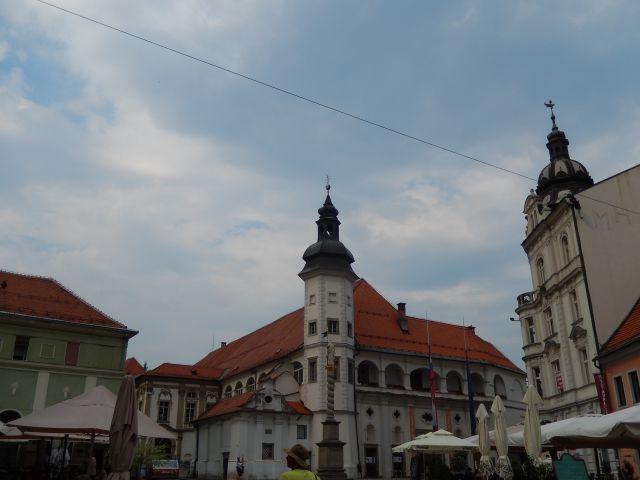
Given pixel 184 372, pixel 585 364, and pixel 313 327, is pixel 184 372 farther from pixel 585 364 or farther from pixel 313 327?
pixel 585 364

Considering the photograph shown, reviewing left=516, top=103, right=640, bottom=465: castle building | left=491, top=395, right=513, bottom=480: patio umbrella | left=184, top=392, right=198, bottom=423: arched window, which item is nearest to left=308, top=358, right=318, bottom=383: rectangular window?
left=184, top=392, right=198, bottom=423: arched window

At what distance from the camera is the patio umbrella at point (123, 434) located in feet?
37.1

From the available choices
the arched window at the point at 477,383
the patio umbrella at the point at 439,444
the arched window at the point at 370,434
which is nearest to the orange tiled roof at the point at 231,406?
the arched window at the point at 370,434

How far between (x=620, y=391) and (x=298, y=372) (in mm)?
25395

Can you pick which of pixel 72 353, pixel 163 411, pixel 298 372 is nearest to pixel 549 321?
pixel 298 372

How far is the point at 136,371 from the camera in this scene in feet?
228

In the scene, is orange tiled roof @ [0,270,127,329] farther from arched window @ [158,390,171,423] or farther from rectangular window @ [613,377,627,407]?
rectangular window @ [613,377,627,407]

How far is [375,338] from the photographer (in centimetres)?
4738

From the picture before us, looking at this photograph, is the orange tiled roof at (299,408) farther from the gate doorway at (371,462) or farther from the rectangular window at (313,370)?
the gate doorway at (371,462)

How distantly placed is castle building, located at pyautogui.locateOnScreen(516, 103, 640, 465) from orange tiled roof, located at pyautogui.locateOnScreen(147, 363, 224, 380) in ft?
92.5

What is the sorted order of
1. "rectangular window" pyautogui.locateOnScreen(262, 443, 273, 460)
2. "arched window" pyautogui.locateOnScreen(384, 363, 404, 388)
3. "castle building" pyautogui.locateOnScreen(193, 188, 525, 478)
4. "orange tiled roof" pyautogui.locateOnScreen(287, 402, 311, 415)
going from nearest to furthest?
"rectangular window" pyautogui.locateOnScreen(262, 443, 273, 460) → "castle building" pyautogui.locateOnScreen(193, 188, 525, 478) → "orange tiled roof" pyautogui.locateOnScreen(287, 402, 311, 415) → "arched window" pyautogui.locateOnScreen(384, 363, 404, 388)

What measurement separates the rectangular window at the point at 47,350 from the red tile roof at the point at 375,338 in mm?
17819

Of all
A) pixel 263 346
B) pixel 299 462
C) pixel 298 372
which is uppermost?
pixel 263 346

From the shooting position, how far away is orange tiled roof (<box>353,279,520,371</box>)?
47812mm
